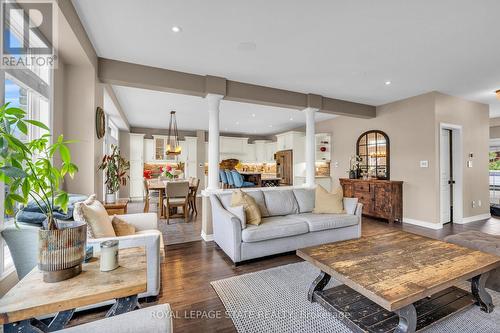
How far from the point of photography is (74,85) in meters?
2.90

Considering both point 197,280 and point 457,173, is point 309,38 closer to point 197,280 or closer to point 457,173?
point 197,280

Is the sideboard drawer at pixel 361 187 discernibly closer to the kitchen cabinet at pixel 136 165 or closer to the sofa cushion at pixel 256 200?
the sofa cushion at pixel 256 200

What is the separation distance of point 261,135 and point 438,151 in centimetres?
706

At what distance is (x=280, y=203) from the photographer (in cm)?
376

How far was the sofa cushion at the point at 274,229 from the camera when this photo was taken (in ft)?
9.48

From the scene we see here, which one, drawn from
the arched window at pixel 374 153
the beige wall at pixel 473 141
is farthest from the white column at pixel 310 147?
the beige wall at pixel 473 141

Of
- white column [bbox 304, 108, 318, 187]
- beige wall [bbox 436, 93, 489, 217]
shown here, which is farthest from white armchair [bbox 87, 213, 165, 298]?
beige wall [bbox 436, 93, 489, 217]

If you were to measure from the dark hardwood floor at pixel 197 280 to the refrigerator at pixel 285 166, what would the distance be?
169 inches

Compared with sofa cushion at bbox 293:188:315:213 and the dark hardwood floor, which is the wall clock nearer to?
the dark hardwood floor

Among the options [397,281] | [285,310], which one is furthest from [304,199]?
[397,281]

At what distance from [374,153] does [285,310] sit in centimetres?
500

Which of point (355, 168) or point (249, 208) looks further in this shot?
point (355, 168)

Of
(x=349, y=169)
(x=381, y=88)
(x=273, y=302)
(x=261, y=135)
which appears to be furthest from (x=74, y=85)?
(x=261, y=135)

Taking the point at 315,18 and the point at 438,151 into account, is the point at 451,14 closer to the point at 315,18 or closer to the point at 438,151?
the point at 315,18
